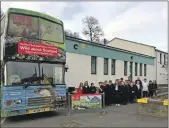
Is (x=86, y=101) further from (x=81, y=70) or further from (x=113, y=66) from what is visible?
(x=113, y=66)

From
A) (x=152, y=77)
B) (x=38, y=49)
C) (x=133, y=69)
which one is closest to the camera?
(x=38, y=49)

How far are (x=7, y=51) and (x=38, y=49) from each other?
5.03 feet

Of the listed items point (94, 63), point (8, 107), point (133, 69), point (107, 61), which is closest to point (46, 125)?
point (8, 107)

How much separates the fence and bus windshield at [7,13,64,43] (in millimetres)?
2880

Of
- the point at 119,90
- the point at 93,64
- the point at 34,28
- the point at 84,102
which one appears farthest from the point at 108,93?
the point at 34,28

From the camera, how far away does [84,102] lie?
1438 cm

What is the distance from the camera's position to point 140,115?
43.2 ft

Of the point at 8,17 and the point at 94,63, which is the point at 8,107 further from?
the point at 94,63

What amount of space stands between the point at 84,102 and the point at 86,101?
0.44 feet

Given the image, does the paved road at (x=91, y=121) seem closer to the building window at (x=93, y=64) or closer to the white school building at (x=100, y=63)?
the white school building at (x=100, y=63)

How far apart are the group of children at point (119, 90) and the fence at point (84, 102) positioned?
1285mm

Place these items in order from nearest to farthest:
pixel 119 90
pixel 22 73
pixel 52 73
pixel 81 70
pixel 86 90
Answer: pixel 22 73 < pixel 52 73 < pixel 86 90 < pixel 119 90 < pixel 81 70

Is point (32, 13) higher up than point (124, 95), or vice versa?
point (32, 13)

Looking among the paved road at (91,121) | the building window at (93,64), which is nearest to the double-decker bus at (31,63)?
the paved road at (91,121)
